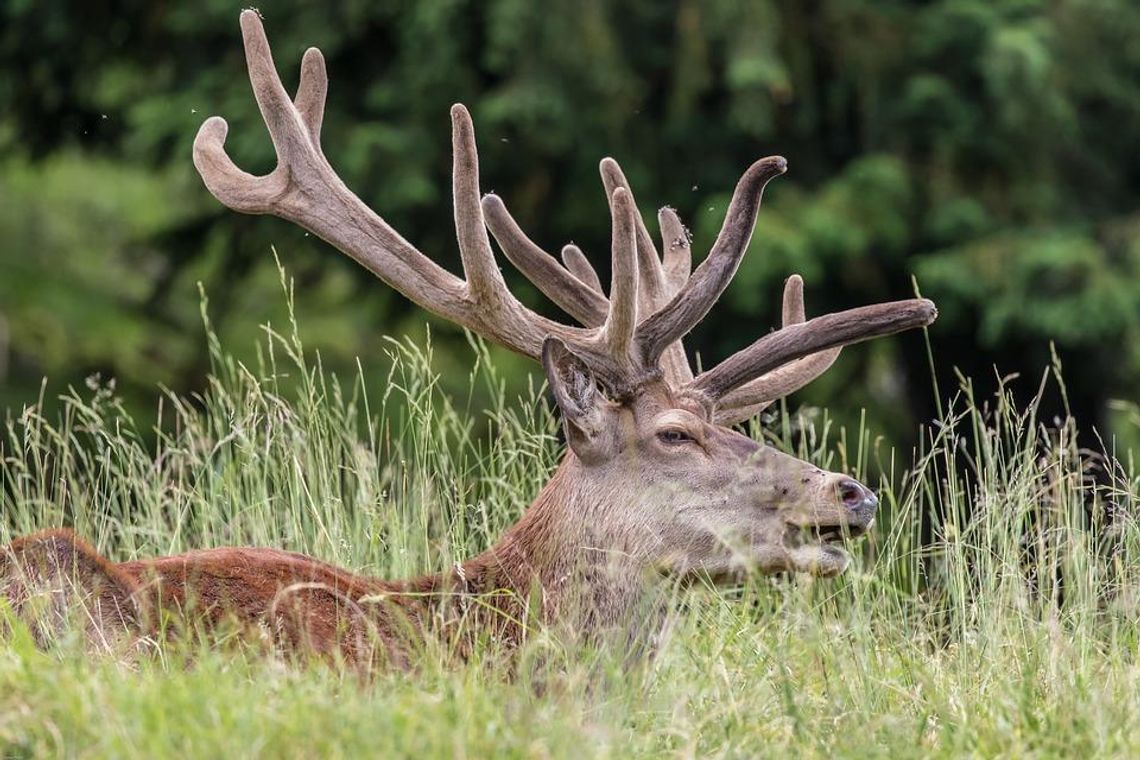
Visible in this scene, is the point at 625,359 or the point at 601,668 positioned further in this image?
the point at 625,359

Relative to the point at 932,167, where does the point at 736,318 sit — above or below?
below

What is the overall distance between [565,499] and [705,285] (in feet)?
2.22

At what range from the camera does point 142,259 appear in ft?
51.9

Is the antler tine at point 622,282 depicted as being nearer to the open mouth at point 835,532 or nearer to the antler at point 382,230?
the antler at point 382,230

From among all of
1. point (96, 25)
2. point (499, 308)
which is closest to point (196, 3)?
point (96, 25)

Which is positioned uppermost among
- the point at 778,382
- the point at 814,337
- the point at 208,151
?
the point at 208,151

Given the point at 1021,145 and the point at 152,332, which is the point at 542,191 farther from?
the point at 152,332

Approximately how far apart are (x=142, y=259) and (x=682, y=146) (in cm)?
570

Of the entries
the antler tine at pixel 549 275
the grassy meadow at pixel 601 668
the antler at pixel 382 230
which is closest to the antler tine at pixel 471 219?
the antler at pixel 382 230

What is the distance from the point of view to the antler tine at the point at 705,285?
5293mm

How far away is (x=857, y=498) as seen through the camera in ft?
16.3

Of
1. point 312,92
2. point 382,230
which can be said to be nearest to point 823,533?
point 382,230

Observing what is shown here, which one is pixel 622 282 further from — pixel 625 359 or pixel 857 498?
pixel 857 498

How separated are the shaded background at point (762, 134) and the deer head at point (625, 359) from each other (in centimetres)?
533
